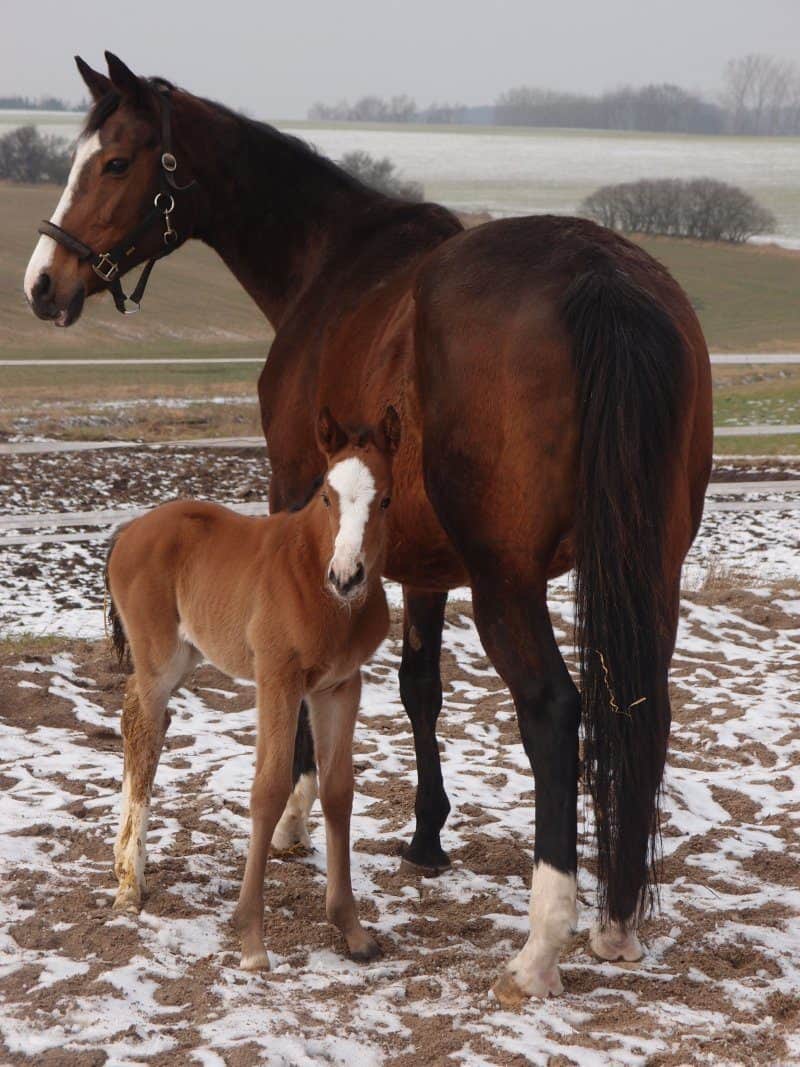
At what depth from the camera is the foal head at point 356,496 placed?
3129 mm

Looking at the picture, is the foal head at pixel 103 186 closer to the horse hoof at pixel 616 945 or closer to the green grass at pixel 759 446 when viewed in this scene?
the horse hoof at pixel 616 945

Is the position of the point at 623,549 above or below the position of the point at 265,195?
below

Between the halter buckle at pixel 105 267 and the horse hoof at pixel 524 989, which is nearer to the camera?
the horse hoof at pixel 524 989

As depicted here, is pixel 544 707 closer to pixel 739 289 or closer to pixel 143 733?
pixel 143 733

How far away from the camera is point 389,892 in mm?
4223

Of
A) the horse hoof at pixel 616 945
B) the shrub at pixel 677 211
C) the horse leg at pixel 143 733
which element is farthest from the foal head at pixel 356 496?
the shrub at pixel 677 211

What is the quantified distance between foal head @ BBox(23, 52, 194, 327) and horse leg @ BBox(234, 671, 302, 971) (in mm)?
1784

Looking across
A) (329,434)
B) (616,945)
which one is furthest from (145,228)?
(616,945)

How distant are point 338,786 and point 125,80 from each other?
2676 mm

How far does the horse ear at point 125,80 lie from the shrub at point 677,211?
38921 millimetres

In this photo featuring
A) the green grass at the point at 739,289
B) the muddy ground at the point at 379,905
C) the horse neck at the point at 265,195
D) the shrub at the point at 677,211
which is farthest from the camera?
the shrub at the point at 677,211

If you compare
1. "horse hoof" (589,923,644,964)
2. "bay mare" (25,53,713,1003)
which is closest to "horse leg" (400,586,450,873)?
"bay mare" (25,53,713,1003)

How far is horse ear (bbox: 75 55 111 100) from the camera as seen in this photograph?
14.8ft

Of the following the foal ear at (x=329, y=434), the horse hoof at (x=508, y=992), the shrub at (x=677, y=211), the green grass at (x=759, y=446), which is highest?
the shrub at (x=677, y=211)
